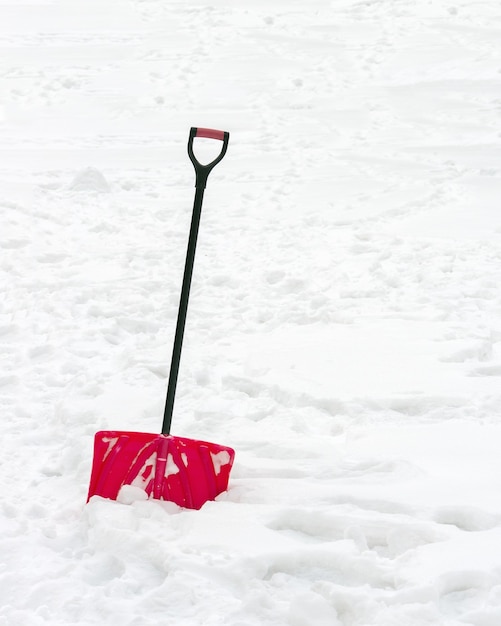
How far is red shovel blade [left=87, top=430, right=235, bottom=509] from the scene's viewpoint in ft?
9.30

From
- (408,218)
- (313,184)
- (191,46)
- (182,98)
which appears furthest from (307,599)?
(191,46)

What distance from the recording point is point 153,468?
2.85 meters

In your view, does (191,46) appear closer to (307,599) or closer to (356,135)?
(356,135)

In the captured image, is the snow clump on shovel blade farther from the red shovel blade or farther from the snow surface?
the snow surface

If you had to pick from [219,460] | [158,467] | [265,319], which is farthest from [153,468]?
[265,319]

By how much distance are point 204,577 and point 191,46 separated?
10.2 meters

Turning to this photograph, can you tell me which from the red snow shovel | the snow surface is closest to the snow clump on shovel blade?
the red snow shovel

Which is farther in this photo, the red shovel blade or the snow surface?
the red shovel blade

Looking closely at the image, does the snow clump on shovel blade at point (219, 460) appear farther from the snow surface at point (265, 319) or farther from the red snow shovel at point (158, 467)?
the snow surface at point (265, 319)

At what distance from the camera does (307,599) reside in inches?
89.4

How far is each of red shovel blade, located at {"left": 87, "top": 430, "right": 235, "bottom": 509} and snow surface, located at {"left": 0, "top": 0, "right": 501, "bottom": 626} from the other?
8cm

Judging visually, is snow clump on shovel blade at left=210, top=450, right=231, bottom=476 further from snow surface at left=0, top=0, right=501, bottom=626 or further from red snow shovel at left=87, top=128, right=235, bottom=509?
snow surface at left=0, top=0, right=501, bottom=626

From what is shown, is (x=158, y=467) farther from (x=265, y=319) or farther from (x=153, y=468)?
(x=265, y=319)

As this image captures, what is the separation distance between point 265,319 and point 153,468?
86.0 inches
